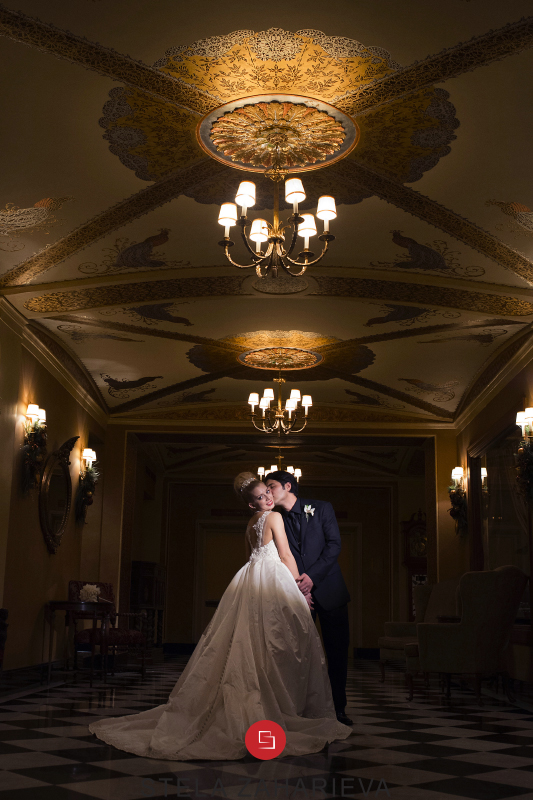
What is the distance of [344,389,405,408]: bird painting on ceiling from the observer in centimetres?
1074

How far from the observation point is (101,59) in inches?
156

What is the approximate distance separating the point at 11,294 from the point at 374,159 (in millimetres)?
3596

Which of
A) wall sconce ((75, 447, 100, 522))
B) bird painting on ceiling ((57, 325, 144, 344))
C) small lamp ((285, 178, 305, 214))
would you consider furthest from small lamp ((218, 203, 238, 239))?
wall sconce ((75, 447, 100, 522))

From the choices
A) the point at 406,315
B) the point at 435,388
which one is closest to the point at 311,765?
the point at 406,315

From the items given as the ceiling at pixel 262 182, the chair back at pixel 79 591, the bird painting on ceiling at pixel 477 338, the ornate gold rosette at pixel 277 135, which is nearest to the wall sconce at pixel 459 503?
the ceiling at pixel 262 182

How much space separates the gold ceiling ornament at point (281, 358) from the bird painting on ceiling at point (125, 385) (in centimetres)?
164

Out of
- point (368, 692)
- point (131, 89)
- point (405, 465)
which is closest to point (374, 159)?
point (131, 89)

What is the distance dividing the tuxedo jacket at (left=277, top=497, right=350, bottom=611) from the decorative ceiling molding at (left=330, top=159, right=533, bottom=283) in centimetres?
219

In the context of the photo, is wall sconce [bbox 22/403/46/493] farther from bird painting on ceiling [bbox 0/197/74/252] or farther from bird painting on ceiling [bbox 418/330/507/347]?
bird painting on ceiling [bbox 418/330/507/347]

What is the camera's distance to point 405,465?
15266mm

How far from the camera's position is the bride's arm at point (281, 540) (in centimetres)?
452

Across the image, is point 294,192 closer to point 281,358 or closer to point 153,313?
point 153,313

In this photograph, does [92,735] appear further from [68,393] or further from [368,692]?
[68,393]

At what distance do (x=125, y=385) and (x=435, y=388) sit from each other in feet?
14.1
